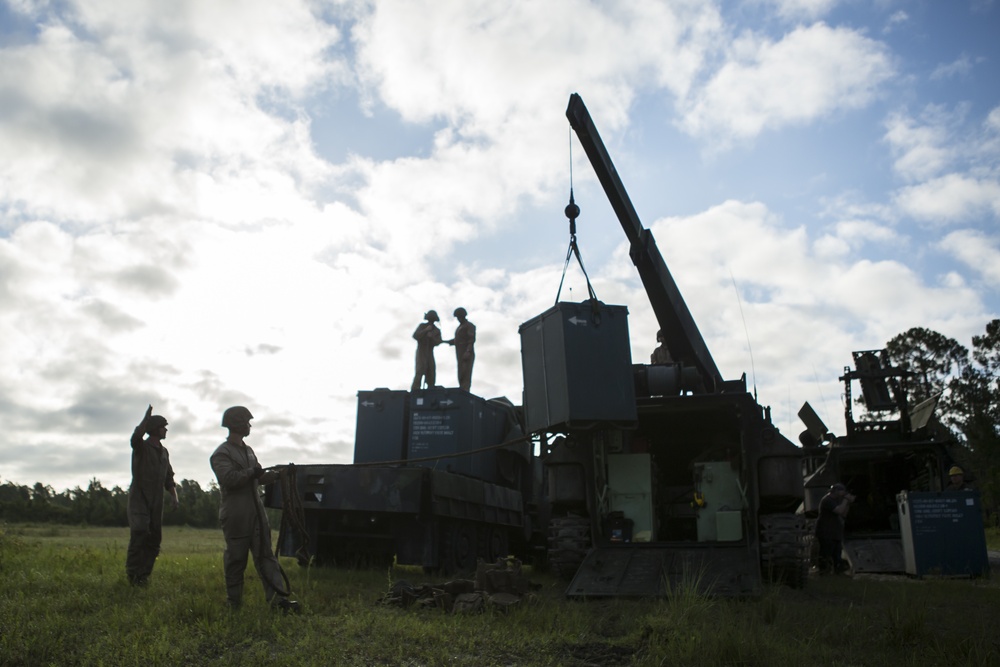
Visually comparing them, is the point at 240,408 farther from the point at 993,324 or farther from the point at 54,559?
the point at 993,324

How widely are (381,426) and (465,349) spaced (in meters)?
2.03

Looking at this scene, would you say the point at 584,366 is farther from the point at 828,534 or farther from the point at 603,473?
the point at 828,534

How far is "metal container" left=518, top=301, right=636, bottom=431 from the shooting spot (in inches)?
388

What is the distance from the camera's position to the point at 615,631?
673 centimetres

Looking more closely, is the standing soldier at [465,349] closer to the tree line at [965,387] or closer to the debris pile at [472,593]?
the debris pile at [472,593]

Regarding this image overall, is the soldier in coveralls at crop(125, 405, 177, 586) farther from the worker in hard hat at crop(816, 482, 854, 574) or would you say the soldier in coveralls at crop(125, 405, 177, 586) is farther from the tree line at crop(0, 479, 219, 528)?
the tree line at crop(0, 479, 219, 528)

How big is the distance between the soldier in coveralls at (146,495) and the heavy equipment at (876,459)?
36.1ft

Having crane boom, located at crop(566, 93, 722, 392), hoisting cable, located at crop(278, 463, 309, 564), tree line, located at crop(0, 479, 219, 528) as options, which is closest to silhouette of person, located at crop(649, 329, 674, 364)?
crane boom, located at crop(566, 93, 722, 392)

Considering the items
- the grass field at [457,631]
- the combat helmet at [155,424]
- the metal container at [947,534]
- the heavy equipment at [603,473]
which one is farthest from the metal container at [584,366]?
the metal container at [947,534]

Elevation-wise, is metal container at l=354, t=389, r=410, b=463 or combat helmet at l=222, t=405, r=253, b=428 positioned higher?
metal container at l=354, t=389, r=410, b=463

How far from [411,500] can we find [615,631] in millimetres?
4298

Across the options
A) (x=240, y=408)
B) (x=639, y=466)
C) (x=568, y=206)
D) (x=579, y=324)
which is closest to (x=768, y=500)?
(x=639, y=466)

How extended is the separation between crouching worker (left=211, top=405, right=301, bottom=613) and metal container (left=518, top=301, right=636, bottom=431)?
3545 mm

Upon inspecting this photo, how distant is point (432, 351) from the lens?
1434cm
